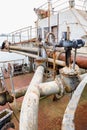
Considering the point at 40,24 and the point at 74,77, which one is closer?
the point at 74,77

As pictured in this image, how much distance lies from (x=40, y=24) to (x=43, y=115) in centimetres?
1147

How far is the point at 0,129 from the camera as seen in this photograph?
329cm

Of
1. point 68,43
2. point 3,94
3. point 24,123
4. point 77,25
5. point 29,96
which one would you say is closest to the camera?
point 24,123

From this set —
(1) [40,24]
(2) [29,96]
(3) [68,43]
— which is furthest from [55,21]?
(2) [29,96]

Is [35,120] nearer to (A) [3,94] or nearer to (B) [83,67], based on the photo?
(A) [3,94]

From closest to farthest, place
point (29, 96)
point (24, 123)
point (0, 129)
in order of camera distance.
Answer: point (24, 123) → point (29, 96) → point (0, 129)

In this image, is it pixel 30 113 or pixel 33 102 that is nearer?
pixel 30 113

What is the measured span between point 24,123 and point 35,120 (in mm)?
160

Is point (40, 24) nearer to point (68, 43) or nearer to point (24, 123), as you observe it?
point (68, 43)

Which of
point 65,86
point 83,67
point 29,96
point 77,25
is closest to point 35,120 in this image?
point 29,96

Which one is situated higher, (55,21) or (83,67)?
(55,21)

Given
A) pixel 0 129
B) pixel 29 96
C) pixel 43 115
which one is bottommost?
pixel 43 115

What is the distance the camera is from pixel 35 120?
79.0 inches

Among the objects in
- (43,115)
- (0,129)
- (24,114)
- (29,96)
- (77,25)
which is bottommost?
(43,115)
